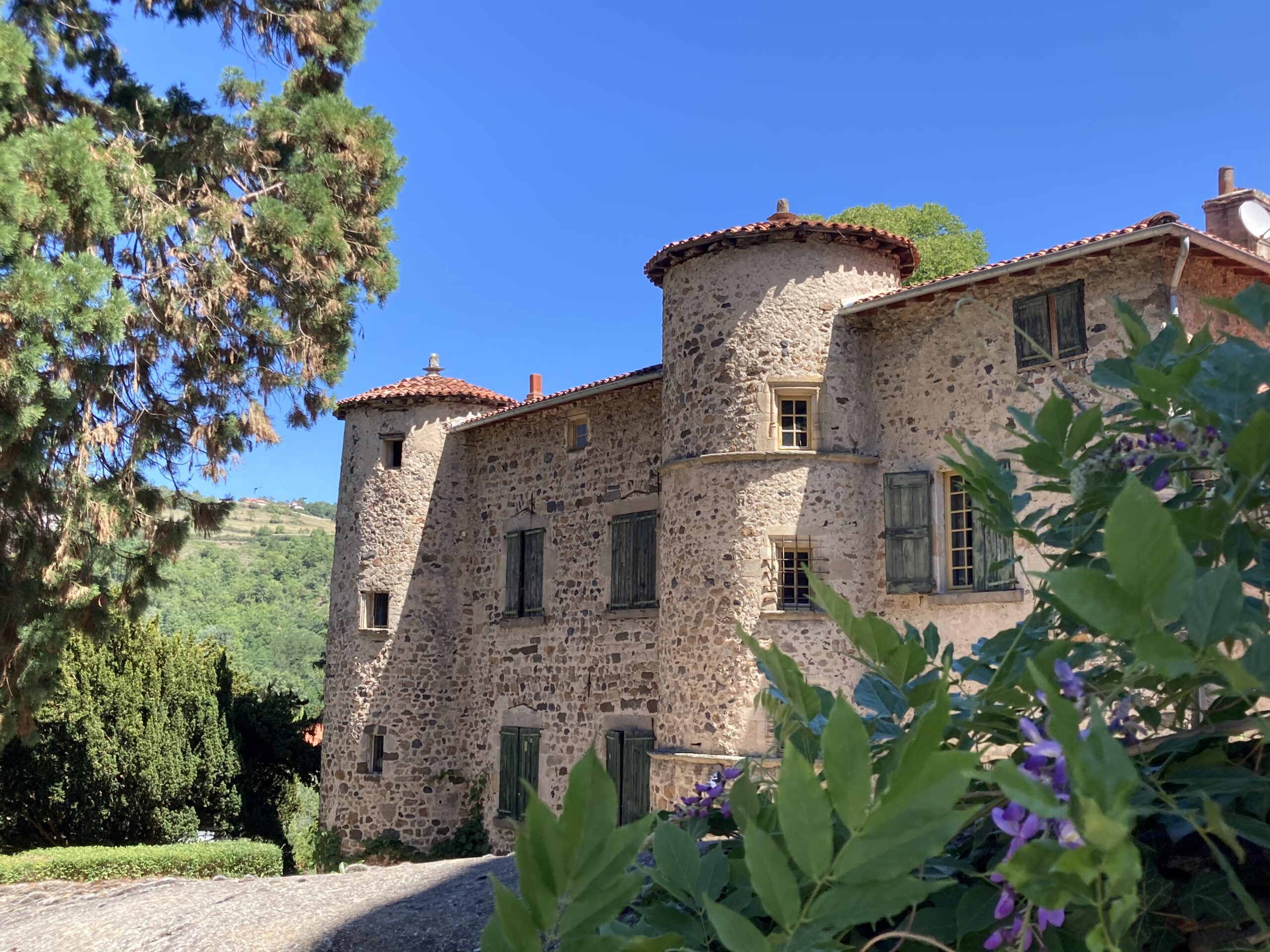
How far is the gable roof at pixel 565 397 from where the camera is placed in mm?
14641

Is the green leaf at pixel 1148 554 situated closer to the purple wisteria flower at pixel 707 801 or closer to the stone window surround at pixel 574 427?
the purple wisteria flower at pixel 707 801

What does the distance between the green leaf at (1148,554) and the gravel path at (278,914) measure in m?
6.88

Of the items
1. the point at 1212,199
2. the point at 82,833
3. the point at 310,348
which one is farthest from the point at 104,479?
the point at 1212,199

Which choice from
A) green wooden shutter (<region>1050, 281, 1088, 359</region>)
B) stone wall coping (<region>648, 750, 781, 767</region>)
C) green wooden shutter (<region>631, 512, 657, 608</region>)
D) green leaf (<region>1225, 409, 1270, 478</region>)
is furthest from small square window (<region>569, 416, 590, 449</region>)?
green leaf (<region>1225, 409, 1270, 478</region>)

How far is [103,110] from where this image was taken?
10516 millimetres

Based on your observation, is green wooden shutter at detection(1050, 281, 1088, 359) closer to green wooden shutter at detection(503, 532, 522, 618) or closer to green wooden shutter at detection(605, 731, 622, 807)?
green wooden shutter at detection(605, 731, 622, 807)

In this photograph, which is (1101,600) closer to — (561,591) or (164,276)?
(164,276)

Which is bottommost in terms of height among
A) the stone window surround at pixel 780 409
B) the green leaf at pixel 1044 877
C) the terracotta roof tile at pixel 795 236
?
the green leaf at pixel 1044 877

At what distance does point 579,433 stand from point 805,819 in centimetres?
1560

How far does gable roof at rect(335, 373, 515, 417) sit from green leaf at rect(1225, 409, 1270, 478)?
17.3 meters

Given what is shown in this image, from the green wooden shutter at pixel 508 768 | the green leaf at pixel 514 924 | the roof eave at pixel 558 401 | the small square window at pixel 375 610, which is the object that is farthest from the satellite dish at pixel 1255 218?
the green leaf at pixel 514 924

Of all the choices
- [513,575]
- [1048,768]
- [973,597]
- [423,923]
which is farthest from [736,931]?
[513,575]

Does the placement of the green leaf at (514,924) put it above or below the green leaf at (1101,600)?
below

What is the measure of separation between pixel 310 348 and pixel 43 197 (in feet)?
9.27
